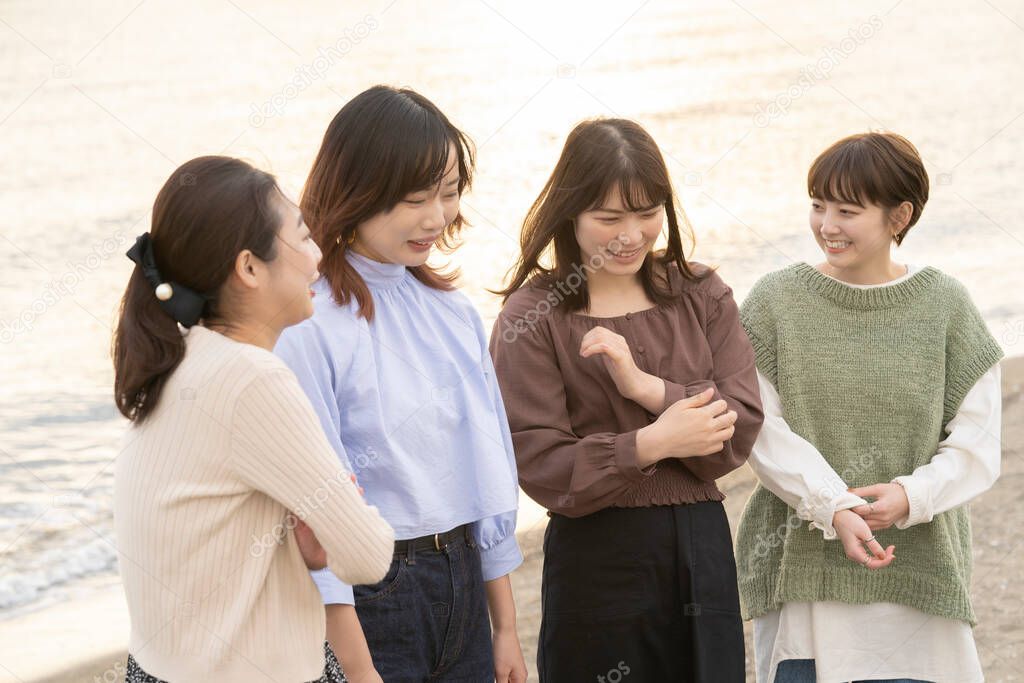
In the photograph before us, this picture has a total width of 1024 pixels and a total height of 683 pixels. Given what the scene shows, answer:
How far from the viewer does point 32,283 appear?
9484mm

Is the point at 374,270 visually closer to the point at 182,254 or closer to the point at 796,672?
the point at 182,254

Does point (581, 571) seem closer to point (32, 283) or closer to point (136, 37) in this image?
point (32, 283)

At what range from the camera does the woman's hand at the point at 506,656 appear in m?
2.34

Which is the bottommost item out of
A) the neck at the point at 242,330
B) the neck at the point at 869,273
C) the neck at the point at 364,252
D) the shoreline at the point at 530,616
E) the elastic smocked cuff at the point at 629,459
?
the shoreline at the point at 530,616

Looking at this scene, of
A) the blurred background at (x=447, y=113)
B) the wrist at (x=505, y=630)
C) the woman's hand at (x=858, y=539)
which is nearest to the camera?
the wrist at (x=505, y=630)

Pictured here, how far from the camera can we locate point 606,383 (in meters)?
2.56

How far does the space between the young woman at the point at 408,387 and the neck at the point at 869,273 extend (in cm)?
93

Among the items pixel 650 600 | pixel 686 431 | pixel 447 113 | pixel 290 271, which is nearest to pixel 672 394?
pixel 686 431

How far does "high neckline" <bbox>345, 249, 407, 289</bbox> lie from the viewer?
7.43 ft

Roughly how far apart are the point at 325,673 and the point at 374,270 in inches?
28.3

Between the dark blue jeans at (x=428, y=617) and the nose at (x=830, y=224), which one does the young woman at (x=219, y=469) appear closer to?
the dark blue jeans at (x=428, y=617)

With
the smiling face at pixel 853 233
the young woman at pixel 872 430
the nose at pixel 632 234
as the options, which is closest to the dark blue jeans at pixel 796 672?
the young woman at pixel 872 430

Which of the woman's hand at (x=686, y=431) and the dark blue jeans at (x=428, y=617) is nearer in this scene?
the dark blue jeans at (x=428, y=617)

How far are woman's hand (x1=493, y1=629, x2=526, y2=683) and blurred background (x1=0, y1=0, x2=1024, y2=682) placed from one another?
2272mm
